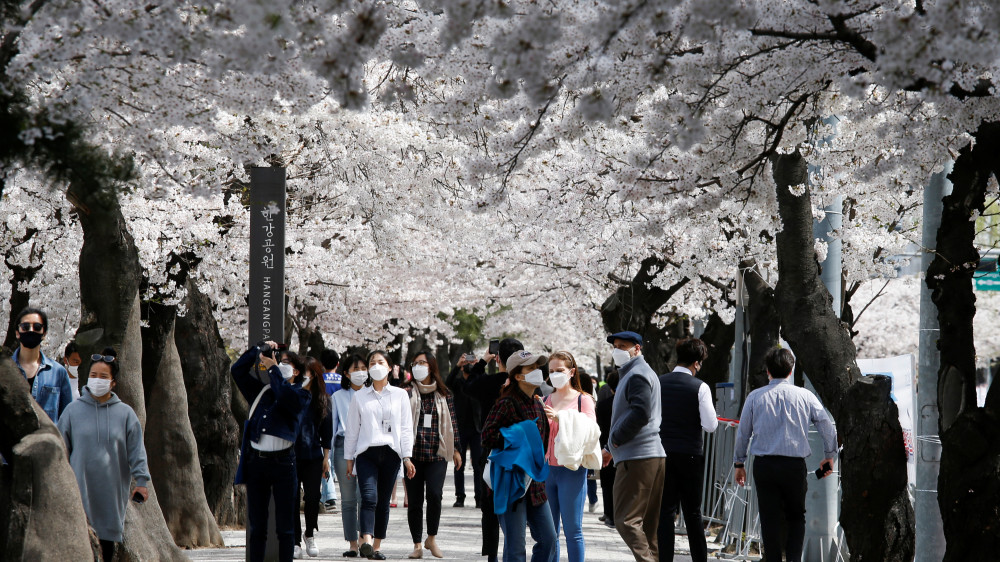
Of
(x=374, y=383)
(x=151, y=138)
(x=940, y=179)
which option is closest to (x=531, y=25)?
(x=151, y=138)

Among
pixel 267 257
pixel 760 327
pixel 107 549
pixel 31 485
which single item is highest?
pixel 267 257

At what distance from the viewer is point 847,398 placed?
789cm

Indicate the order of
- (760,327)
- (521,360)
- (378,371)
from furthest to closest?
(760,327), (378,371), (521,360)

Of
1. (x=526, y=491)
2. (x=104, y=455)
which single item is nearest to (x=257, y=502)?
(x=104, y=455)

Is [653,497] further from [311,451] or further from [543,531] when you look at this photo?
[311,451]

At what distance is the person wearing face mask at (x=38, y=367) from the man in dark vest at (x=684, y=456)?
184 inches

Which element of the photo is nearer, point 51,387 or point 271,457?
point 51,387

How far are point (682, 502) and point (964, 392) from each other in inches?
122

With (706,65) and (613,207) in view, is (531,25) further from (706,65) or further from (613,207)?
(613,207)

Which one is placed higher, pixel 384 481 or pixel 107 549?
pixel 384 481

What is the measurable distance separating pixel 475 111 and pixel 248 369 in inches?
145

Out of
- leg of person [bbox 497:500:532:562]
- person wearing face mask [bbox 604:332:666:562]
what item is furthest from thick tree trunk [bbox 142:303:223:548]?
person wearing face mask [bbox 604:332:666:562]

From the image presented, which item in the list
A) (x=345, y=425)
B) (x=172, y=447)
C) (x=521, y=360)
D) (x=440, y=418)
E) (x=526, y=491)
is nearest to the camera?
(x=526, y=491)

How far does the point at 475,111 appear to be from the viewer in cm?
655
